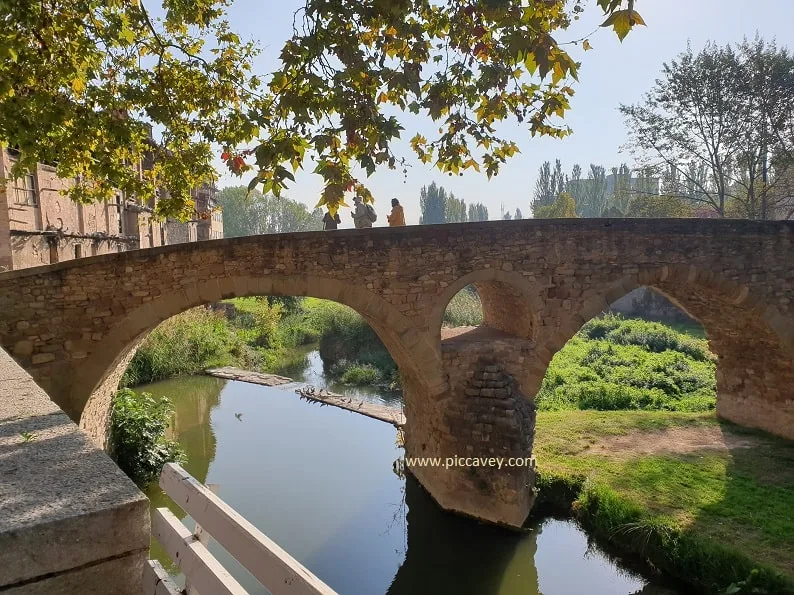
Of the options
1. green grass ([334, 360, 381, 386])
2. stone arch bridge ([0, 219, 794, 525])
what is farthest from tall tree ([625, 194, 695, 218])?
green grass ([334, 360, 381, 386])

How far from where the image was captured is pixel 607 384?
47.0 ft

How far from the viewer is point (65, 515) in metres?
1.17

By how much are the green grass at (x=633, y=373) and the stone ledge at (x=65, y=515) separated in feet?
42.5

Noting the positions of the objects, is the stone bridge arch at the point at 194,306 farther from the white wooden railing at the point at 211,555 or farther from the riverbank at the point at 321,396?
the white wooden railing at the point at 211,555

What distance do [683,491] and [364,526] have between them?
508cm

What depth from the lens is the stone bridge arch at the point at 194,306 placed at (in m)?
6.84

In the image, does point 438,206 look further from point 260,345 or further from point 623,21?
point 623,21

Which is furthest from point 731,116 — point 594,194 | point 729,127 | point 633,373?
point 594,194

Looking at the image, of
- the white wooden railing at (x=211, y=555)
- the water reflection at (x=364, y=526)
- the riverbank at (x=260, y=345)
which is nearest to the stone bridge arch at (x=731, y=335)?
the water reflection at (x=364, y=526)

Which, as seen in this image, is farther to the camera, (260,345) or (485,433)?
(260,345)

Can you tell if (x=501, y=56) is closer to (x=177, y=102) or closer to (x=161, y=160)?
(x=177, y=102)

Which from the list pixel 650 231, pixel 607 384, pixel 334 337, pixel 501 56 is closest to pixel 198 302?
pixel 501 56

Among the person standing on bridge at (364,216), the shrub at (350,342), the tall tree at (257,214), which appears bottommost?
the shrub at (350,342)

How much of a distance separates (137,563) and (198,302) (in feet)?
20.4
